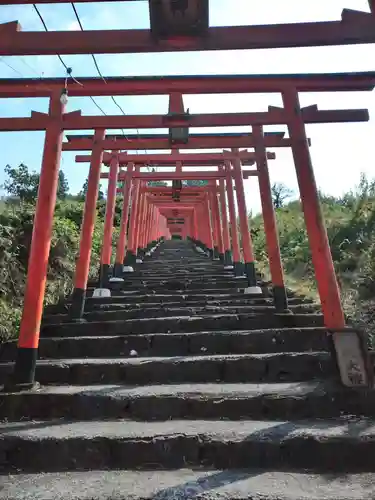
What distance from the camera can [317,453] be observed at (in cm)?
282

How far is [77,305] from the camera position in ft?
18.9

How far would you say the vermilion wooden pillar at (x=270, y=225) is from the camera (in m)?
5.78

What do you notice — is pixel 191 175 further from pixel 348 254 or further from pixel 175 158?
pixel 348 254

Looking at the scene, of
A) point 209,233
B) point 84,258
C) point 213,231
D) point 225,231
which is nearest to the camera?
point 84,258

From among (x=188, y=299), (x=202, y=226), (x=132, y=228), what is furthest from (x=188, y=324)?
(x=202, y=226)

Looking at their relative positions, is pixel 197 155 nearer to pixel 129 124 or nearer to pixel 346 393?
pixel 129 124

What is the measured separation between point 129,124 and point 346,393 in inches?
140

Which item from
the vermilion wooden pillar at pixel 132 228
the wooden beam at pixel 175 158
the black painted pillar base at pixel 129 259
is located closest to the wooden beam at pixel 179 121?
the wooden beam at pixel 175 158

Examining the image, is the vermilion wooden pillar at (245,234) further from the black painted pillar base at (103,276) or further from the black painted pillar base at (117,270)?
the black painted pillar base at (117,270)

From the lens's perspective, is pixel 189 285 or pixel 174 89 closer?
pixel 174 89

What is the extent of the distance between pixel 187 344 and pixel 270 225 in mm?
2255

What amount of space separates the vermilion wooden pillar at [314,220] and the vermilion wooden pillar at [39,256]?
2.48 meters

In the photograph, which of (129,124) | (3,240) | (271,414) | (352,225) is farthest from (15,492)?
(352,225)

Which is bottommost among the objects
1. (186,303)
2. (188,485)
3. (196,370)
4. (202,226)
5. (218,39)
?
(188,485)
